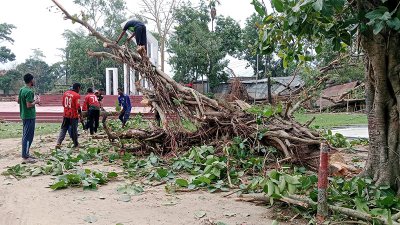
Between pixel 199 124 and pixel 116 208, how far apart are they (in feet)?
11.6

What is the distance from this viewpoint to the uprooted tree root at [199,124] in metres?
6.36

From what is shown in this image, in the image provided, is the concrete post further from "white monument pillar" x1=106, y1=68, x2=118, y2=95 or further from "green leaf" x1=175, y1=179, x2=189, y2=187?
"white monument pillar" x1=106, y1=68, x2=118, y2=95

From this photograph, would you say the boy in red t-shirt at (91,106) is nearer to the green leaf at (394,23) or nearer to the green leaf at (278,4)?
the green leaf at (278,4)

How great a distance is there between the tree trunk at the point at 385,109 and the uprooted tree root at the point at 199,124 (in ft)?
5.90

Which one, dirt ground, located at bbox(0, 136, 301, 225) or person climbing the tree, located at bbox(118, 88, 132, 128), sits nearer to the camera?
dirt ground, located at bbox(0, 136, 301, 225)

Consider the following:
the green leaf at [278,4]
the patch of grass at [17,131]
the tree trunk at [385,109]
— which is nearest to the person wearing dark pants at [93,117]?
the patch of grass at [17,131]

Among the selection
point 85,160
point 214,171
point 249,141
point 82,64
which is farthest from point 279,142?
point 82,64

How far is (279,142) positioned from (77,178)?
3.31 meters

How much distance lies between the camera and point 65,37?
46.0 meters

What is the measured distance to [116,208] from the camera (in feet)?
14.0

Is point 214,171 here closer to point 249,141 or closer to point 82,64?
point 249,141

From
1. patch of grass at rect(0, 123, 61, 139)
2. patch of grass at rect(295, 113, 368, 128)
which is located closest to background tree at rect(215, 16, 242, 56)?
patch of grass at rect(295, 113, 368, 128)

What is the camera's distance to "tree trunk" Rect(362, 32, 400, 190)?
13.4ft

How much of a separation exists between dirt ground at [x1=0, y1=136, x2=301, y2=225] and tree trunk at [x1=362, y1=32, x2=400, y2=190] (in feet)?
4.56
